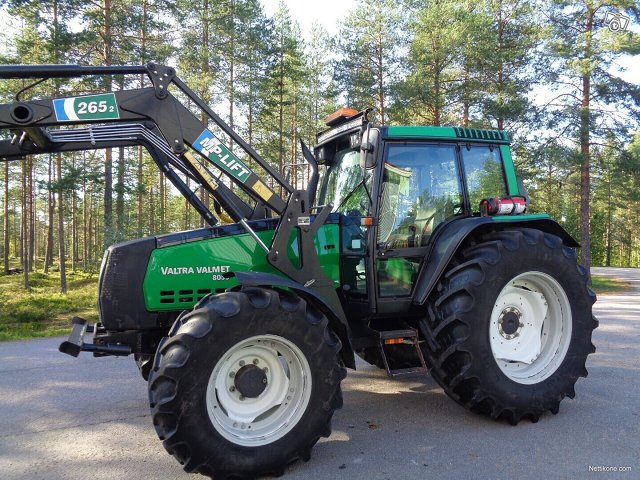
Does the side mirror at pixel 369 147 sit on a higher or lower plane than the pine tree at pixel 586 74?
lower

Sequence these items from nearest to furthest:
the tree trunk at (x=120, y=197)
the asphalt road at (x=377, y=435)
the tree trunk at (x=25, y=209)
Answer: the asphalt road at (x=377, y=435) < the tree trunk at (x=120, y=197) < the tree trunk at (x=25, y=209)

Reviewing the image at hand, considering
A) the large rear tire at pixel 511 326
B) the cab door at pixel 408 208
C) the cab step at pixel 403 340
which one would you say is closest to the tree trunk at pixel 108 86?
the cab door at pixel 408 208

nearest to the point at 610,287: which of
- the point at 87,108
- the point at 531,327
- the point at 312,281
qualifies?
the point at 531,327

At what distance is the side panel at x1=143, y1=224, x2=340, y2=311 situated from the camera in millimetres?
3771

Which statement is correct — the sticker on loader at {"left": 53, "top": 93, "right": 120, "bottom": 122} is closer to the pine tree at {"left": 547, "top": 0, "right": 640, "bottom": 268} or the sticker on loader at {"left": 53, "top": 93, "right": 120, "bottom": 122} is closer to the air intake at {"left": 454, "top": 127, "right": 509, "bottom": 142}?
the air intake at {"left": 454, "top": 127, "right": 509, "bottom": 142}

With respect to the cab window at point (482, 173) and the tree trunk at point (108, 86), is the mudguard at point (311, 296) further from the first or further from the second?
the tree trunk at point (108, 86)

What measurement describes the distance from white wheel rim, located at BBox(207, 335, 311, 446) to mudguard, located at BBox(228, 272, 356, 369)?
37cm

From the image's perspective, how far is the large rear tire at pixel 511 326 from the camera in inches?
156

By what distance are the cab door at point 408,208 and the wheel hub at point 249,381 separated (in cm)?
133

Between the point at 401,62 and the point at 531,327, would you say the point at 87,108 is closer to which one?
the point at 531,327

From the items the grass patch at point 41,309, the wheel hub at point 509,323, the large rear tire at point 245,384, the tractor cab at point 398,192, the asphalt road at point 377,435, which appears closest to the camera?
the large rear tire at point 245,384

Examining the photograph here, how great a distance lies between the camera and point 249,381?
3.40 metres

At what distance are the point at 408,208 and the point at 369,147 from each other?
772mm

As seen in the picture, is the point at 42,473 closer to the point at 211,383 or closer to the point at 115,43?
the point at 211,383
